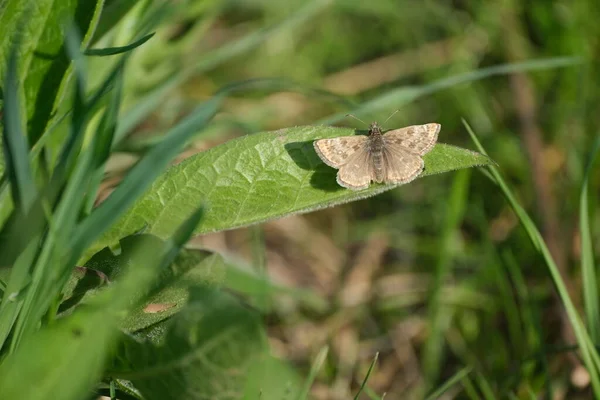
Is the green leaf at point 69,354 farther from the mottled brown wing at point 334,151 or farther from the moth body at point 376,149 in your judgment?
the moth body at point 376,149

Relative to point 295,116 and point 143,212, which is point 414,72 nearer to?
point 295,116

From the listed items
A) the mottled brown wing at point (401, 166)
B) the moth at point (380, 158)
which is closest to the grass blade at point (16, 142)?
the moth at point (380, 158)

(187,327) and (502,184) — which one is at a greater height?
→ (187,327)

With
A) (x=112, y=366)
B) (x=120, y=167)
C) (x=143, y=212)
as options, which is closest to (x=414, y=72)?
(x=120, y=167)

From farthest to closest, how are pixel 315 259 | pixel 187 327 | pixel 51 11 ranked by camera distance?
pixel 315 259, pixel 51 11, pixel 187 327

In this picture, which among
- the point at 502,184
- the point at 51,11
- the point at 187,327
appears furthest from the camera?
the point at 502,184

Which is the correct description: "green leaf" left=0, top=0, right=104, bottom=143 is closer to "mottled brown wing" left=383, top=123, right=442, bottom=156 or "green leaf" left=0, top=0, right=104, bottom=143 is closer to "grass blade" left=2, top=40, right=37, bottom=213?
"grass blade" left=2, top=40, right=37, bottom=213

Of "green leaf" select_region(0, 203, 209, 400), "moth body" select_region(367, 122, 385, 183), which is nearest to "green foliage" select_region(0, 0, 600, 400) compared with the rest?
"green leaf" select_region(0, 203, 209, 400)
